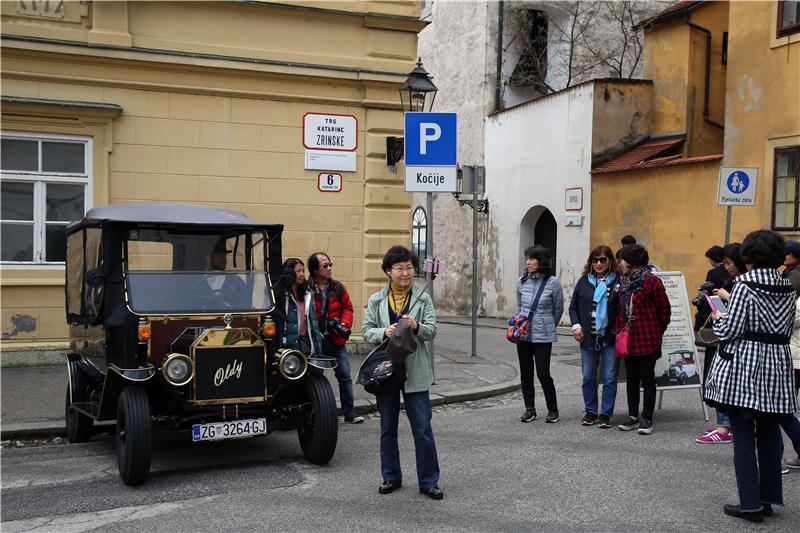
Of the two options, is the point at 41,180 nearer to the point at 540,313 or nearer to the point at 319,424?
the point at 319,424

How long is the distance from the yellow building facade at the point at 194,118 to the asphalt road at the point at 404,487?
4.81 m

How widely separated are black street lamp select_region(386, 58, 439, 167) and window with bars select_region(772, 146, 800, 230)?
6.91m

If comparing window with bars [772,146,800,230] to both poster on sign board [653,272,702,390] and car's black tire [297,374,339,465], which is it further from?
car's black tire [297,374,339,465]

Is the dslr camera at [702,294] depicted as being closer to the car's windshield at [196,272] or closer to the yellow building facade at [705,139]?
the car's windshield at [196,272]

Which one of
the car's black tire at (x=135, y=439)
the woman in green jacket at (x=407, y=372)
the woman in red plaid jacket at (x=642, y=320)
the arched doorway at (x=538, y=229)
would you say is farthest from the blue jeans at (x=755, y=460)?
the arched doorway at (x=538, y=229)

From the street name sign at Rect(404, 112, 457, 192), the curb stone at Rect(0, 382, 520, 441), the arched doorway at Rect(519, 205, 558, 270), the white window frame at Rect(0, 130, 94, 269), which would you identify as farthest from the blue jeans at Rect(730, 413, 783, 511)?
the arched doorway at Rect(519, 205, 558, 270)

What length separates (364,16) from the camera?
499 inches

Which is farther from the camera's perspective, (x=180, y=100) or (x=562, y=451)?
(x=180, y=100)

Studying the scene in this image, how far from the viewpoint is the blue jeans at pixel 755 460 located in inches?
202

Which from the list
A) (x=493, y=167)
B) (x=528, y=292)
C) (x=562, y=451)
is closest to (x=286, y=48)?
(x=528, y=292)

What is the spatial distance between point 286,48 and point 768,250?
8850 mm

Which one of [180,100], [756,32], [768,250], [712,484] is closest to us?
[768,250]

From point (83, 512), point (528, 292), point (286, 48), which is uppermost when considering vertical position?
point (286, 48)

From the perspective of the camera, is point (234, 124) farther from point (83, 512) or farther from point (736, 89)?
point (736, 89)
